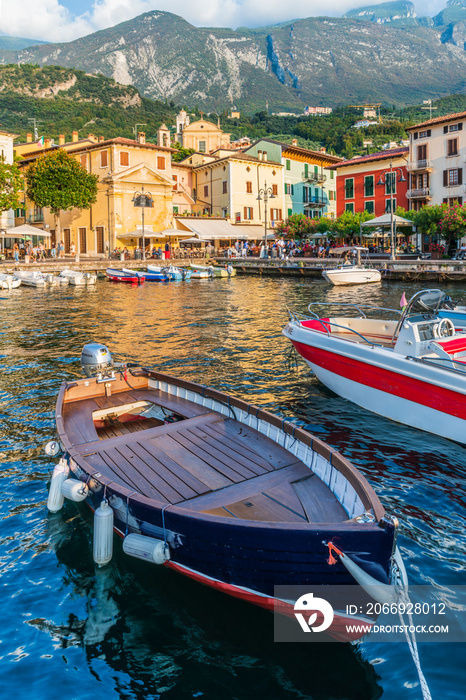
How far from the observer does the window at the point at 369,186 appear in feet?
188

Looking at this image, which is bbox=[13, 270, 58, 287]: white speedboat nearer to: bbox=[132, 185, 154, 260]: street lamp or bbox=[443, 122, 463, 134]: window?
bbox=[132, 185, 154, 260]: street lamp

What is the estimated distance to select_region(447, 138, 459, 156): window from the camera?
48219 millimetres

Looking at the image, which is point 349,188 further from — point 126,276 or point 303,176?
point 126,276

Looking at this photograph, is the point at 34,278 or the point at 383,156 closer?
the point at 34,278

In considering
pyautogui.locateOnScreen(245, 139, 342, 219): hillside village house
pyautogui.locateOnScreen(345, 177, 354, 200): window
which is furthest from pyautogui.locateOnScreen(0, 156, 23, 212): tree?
pyautogui.locateOnScreen(345, 177, 354, 200): window

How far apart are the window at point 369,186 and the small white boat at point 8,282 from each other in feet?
121

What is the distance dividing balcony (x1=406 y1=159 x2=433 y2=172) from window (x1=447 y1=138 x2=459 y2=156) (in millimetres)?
1857

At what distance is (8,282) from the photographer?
37531mm

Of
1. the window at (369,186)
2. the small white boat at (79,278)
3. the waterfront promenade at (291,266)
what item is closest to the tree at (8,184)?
the waterfront promenade at (291,266)

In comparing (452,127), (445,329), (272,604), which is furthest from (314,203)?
(272,604)

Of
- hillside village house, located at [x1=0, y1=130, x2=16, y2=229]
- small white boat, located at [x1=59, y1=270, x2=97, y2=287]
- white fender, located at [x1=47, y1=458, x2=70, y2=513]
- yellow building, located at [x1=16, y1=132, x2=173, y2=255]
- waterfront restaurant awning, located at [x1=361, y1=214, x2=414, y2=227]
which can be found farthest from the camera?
hillside village house, located at [x1=0, y1=130, x2=16, y2=229]

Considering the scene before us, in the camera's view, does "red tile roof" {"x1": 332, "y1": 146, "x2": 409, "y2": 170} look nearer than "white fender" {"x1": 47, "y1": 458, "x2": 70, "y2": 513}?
No

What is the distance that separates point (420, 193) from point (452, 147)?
15.2 feet

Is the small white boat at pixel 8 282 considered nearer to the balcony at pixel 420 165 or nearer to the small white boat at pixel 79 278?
the small white boat at pixel 79 278
